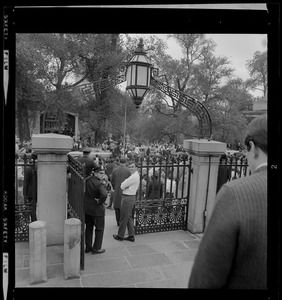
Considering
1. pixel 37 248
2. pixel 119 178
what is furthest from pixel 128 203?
pixel 37 248

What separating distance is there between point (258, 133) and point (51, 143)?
294cm

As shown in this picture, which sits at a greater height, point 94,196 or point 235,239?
point 235,239

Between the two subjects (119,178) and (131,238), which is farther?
(119,178)

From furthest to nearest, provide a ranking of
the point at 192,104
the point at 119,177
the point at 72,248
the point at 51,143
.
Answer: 1. the point at 119,177
2. the point at 192,104
3. the point at 51,143
4. the point at 72,248

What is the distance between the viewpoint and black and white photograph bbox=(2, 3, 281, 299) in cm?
123

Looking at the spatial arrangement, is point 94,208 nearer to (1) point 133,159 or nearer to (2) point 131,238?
(2) point 131,238

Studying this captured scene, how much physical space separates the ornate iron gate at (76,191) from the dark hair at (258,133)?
2.05 metres

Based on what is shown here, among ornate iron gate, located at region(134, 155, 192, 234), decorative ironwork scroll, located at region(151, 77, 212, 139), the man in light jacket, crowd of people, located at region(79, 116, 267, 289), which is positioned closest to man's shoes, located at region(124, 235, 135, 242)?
the man in light jacket

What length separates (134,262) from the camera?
3.43m
